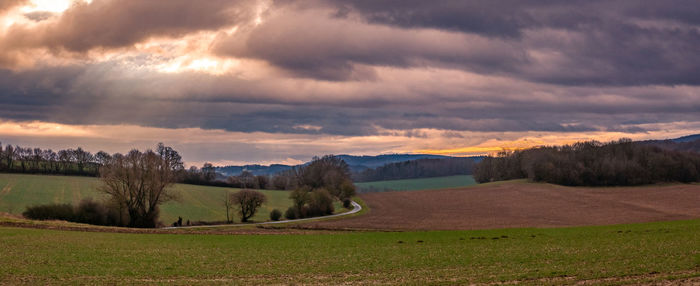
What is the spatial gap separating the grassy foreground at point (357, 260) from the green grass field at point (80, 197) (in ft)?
175

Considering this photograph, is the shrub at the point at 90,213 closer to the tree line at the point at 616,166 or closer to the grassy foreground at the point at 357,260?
the grassy foreground at the point at 357,260

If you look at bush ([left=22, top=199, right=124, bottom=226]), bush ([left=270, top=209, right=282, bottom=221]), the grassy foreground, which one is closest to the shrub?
bush ([left=22, top=199, right=124, bottom=226])

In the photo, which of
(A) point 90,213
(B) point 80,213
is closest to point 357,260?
(B) point 80,213

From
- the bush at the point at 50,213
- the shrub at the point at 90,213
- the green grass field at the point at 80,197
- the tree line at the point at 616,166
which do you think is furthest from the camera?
the tree line at the point at 616,166

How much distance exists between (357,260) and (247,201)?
67.1 m

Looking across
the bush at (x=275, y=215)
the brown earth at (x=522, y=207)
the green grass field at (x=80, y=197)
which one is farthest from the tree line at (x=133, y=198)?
the brown earth at (x=522, y=207)

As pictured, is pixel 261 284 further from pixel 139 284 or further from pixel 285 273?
pixel 139 284

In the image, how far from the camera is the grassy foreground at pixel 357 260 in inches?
912

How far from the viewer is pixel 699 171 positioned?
14175cm

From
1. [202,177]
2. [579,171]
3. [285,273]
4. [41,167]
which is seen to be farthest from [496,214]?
[41,167]

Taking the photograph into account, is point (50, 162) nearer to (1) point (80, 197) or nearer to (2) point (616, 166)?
(1) point (80, 197)

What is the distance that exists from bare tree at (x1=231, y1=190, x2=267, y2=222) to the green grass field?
218 cm

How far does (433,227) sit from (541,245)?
39.0 meters

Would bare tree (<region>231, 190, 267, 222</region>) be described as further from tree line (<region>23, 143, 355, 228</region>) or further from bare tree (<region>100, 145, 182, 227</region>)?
bare tree (<region>100, 145, 182, 227</region>)
